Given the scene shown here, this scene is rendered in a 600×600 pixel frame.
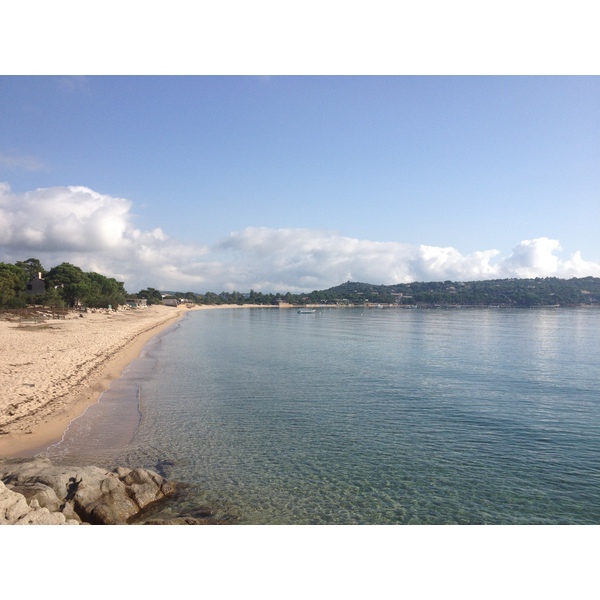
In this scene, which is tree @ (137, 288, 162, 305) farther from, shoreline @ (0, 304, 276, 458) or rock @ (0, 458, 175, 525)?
rock @ (0, 458, 175, 525)

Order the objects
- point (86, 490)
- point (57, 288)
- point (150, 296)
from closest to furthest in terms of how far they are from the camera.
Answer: point (86, 490), point (57, 288), point (150, 296)

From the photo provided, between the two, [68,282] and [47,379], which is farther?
[68,282]

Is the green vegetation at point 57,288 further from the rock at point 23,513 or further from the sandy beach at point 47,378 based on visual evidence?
the rock at point 23,513

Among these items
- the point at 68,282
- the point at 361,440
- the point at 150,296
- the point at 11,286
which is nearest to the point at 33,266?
the point at 68,282

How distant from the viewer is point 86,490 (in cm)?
1023

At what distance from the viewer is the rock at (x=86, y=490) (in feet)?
31.6

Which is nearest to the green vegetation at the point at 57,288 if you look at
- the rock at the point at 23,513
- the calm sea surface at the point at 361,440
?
the calm sea surface at the point at 361,440

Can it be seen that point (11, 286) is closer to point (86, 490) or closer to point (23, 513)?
point (86, 490)

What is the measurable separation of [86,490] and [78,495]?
0.84 ft

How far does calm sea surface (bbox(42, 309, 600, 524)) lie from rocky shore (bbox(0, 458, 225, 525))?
914 millimetres

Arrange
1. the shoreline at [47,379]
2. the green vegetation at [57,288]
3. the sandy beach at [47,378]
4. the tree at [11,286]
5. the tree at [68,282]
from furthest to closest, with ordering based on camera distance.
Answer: the tree at [68,282] → the green vegetation at [57,288] → the tree at [11,286] → the sandy beach at [47,378] → the shoreline at [47,379]

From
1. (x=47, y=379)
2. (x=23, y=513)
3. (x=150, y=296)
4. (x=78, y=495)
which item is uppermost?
(x=150, y=296)

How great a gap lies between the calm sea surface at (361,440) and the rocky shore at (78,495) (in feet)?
3.00

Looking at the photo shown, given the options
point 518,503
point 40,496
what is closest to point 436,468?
point 518,503
